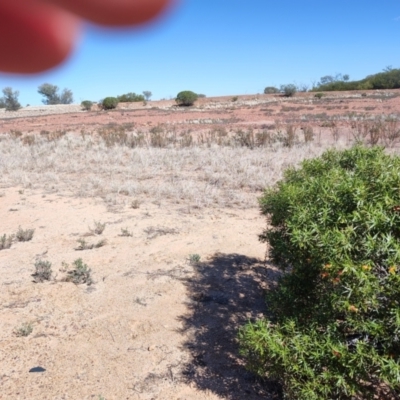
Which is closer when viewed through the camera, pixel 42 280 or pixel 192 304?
pixel 192 304

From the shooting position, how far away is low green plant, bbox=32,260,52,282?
5086mm

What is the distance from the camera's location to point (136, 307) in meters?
4.45

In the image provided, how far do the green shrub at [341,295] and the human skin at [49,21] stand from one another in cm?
194

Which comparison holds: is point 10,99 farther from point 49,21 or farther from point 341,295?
point 341,295

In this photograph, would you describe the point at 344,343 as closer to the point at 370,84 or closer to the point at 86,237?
the point at 86,237

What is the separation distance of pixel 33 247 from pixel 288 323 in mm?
4762

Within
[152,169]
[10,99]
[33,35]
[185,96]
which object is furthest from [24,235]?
[33,35]

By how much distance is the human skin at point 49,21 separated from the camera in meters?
0.49

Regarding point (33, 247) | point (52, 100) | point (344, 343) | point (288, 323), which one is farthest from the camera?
point (33, 247)

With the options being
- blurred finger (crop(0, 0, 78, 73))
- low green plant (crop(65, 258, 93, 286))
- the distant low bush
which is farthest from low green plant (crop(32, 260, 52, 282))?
the distant low bush

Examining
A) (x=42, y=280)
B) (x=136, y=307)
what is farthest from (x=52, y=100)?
(x=42, y=280)

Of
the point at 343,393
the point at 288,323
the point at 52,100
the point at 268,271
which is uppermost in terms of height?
the point at 52,100

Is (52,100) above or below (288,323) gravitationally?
above

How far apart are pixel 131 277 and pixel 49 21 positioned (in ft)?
15.8
